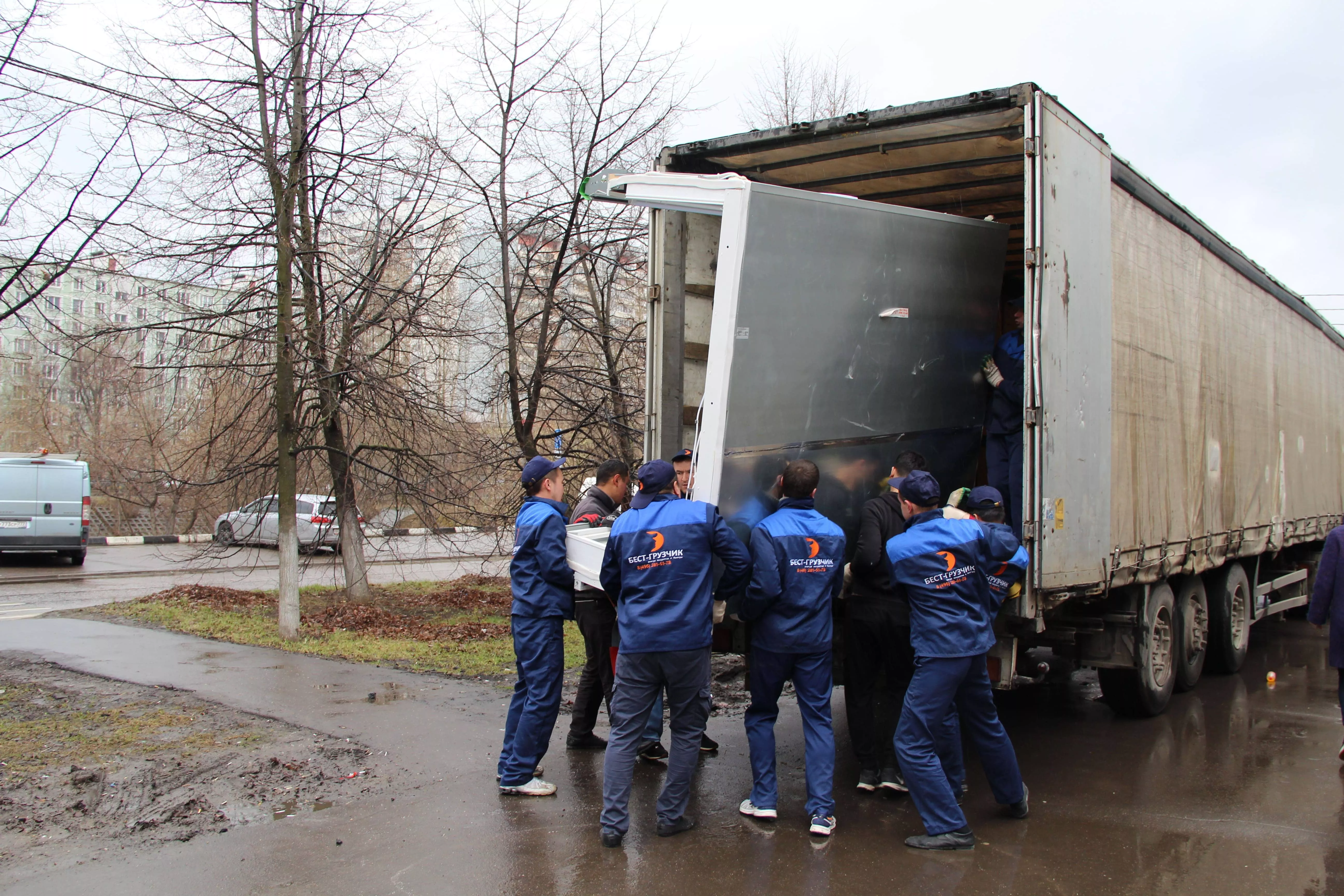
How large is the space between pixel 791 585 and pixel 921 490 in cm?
77

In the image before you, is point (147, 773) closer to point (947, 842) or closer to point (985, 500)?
point (947, 842)

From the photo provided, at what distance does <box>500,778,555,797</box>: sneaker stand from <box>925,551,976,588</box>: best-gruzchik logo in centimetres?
223

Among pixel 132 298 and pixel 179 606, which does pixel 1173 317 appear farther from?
pixel 179 606

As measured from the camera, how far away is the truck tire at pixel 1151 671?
6.47 metres

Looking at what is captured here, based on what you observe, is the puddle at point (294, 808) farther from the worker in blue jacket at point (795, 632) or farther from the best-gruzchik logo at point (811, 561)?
the best-gruzchik logo at point (811, 561)

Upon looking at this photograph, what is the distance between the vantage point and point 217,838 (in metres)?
4.39

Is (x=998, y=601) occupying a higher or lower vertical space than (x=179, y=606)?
higher

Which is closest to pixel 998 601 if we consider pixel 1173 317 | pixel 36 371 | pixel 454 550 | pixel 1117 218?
pixel 1117 218

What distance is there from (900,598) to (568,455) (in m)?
6.95

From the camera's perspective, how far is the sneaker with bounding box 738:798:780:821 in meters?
4.67

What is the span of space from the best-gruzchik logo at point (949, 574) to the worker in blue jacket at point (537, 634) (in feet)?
6.06

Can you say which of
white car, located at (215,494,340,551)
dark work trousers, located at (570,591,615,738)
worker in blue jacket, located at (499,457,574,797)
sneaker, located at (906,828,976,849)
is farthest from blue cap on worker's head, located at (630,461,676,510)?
white car, located at (215,494,340,551)

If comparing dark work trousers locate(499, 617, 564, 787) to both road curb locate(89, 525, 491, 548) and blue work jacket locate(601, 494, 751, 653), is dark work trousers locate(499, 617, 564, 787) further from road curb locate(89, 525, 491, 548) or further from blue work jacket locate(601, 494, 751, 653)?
road curb locate(89, 525, 491, 548)

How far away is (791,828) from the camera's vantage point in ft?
15.1
